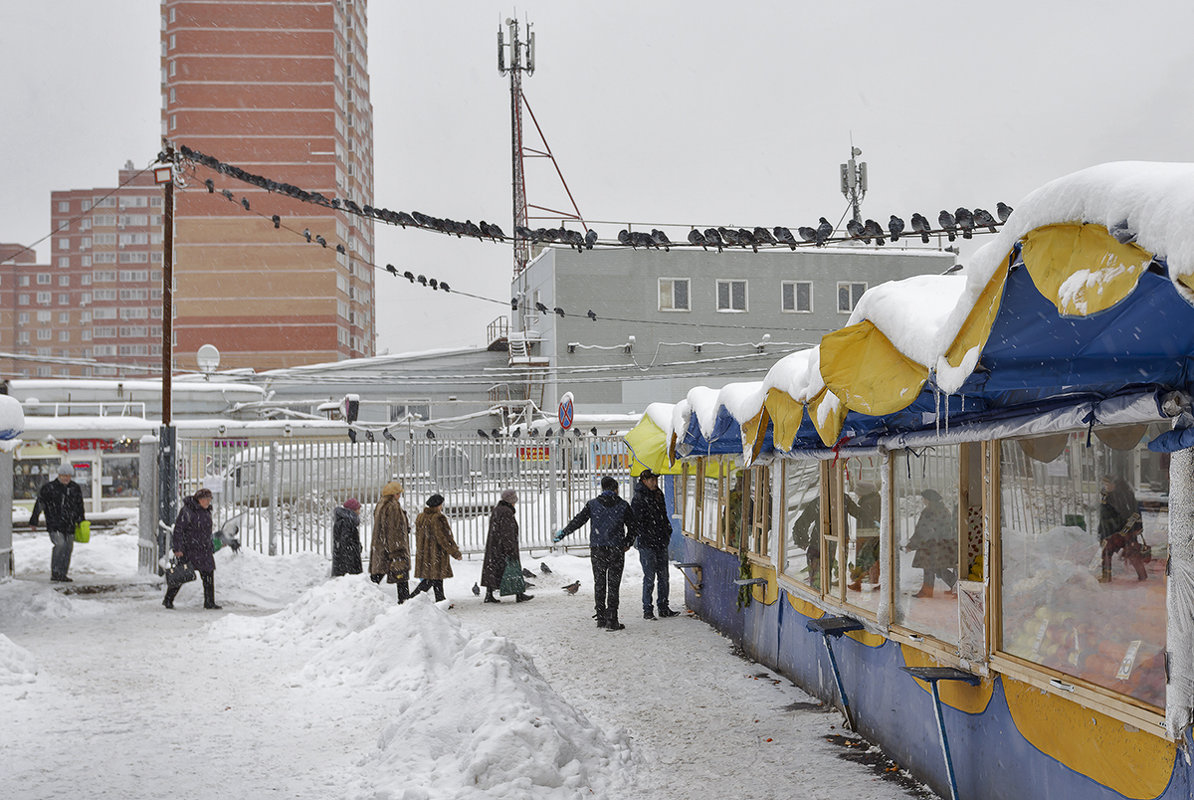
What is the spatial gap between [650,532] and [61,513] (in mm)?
9213

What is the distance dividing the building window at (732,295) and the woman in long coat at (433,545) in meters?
28.4

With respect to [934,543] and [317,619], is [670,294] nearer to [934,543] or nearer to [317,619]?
[317,619]

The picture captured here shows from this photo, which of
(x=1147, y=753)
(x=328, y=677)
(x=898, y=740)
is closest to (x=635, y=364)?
(x=328, y=677)

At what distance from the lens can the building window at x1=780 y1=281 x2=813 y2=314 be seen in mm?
41500

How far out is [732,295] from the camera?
4125 centimetres

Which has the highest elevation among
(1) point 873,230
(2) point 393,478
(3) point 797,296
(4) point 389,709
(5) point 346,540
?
(3) point 797,296

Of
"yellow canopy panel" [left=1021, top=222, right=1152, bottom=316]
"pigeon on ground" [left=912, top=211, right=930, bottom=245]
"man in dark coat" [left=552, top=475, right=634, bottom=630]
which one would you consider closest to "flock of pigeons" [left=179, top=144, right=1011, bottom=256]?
"pigeon on ground" [left=912, top=211, right=930, bottom=245]

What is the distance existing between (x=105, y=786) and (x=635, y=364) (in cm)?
3385

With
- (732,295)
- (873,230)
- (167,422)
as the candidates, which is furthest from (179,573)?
(732,295)

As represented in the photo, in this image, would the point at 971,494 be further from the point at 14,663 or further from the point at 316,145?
the point at 316,145

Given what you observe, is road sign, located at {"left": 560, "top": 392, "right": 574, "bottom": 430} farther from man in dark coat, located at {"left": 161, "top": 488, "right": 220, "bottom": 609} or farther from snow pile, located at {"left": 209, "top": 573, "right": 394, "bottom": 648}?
snow pile, located at {"left": 209, "top": 573, "right": 394, "bottom": 648}

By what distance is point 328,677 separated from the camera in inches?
378

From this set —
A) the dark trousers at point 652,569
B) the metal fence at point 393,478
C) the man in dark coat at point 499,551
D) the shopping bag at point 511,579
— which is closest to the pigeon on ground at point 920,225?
the dark trousers at point 652,569

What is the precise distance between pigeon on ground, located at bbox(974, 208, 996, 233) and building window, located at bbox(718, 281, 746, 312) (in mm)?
30554
